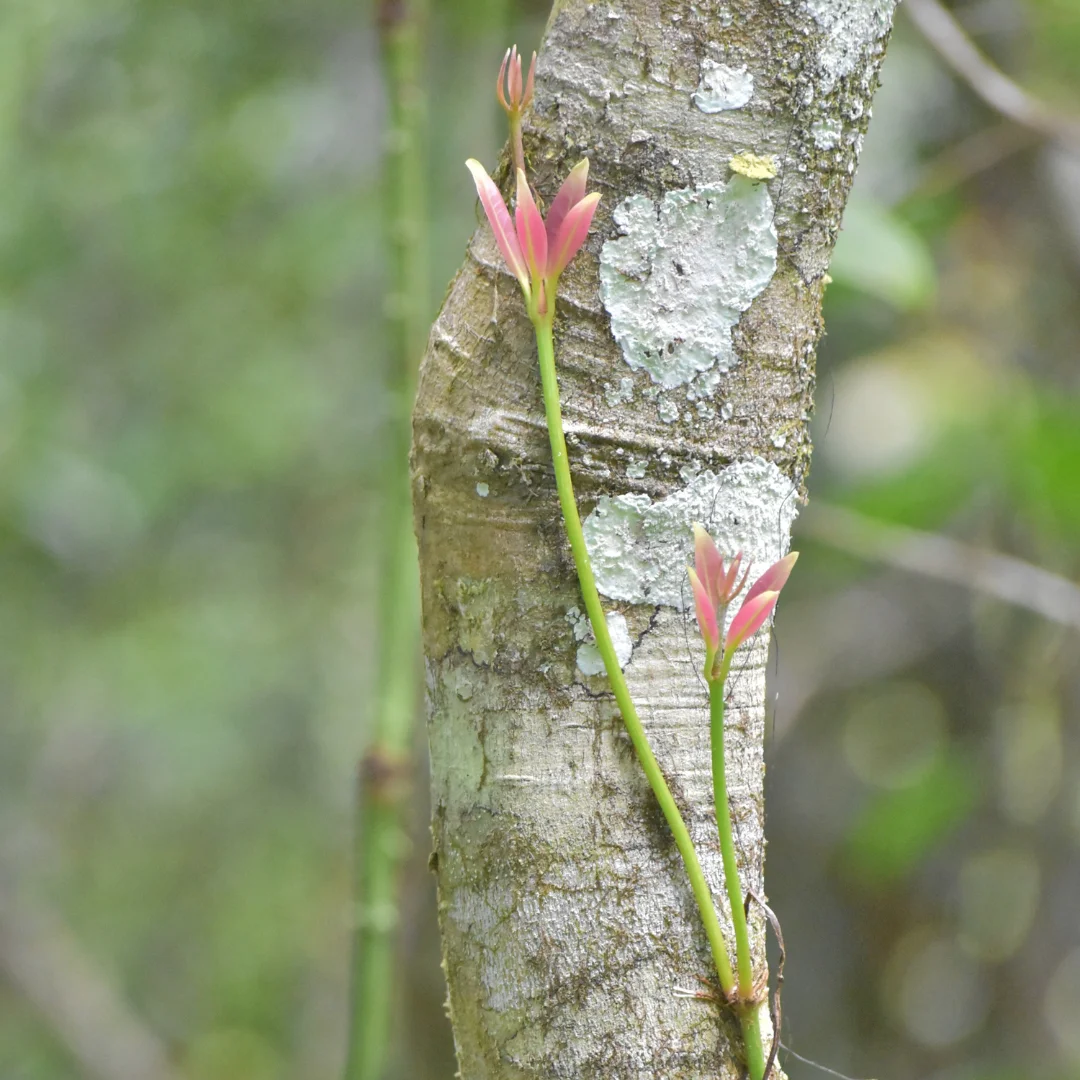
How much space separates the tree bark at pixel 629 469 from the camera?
1.84 ft

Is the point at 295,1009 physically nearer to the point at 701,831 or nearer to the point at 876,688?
the point at 876,688

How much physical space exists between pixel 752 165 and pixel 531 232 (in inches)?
4.4

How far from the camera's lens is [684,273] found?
571 mm

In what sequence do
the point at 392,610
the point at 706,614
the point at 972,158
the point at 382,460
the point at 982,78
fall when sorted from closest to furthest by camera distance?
the point at 706,614 < the point at 392,610 < the point at 982,78 < the point at 972,158 < the point at 382,460

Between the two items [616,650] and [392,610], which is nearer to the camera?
[616,650]

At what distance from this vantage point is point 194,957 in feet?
17.4

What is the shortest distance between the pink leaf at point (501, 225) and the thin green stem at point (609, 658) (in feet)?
0.07

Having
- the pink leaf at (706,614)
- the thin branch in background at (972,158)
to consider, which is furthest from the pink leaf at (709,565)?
the thin branch in background at (972,158)

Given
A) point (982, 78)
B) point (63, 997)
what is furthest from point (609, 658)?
point (63, 997)

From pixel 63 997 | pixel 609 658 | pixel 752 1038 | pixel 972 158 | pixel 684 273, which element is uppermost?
pixel 972 158

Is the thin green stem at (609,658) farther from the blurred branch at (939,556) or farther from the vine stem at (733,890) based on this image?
the blurred branch at (939,556)

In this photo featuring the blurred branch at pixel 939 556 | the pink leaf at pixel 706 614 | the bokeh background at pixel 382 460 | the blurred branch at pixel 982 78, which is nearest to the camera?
the pink leaf at pixel 706 614

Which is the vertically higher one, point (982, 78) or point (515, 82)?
point (982, 78)

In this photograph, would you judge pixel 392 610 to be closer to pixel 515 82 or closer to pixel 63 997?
pixel 515 82
